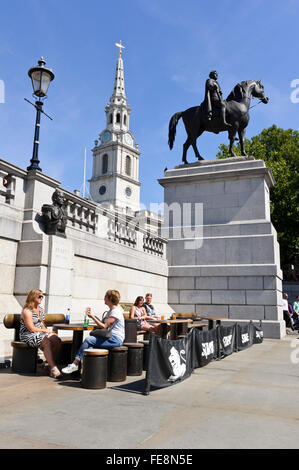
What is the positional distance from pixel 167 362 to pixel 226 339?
4.61 metres

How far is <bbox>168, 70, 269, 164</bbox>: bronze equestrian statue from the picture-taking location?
1861 cm

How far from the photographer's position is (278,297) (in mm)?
16578

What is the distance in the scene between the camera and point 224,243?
57.1 feet

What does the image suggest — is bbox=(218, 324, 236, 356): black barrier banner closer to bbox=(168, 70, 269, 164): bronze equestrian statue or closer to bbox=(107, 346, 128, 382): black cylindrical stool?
bbox=(107, 346, 128, 382): black cylindrical stool

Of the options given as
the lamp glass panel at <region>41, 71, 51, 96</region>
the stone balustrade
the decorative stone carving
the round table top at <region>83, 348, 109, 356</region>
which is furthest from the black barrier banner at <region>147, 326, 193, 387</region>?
the stone balustrade

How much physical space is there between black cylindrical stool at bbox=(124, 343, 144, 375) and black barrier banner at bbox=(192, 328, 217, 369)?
3.82 ft

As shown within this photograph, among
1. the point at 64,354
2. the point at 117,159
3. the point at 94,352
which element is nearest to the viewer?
the point at 94,352

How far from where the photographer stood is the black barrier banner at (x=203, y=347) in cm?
801

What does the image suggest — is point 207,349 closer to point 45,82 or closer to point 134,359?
point 134,359

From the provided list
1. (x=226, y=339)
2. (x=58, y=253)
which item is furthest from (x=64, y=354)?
(x=226, y=339)
